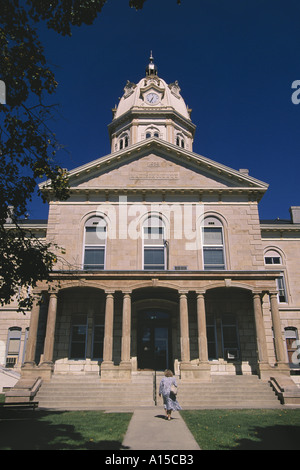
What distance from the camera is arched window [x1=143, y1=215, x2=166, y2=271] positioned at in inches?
882

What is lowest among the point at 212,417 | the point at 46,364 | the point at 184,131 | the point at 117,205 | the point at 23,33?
the point at 212,417

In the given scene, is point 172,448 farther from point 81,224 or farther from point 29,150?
point 81,224

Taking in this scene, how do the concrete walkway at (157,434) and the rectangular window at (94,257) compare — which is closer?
the concrete walkway at (157,434)

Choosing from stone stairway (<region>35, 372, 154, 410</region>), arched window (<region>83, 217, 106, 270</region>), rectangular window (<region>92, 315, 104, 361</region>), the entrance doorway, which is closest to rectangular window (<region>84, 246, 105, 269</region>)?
arched window (<region>83, 217, 106, 270</region>)

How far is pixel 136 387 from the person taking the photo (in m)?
17.0

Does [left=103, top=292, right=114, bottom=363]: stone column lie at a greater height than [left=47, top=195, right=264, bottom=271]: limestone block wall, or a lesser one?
lesser

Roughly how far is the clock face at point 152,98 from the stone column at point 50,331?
29577mm

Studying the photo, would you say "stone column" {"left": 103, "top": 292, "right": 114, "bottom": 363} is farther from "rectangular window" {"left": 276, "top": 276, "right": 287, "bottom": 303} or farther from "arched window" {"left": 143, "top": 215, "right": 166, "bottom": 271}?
"rectangular window" {"left": 276, "top": 276, "right": 287, "bottom": 303}

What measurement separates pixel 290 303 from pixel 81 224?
17.9 metres

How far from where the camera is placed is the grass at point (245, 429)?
26.7 feet

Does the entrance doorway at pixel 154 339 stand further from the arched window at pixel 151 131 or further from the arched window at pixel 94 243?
the arched window at pixel 151 131

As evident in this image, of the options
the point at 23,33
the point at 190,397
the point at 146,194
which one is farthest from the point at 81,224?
the point at 23,33

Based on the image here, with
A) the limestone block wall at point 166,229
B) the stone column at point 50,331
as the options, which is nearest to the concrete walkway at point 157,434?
the stone column at point 50,331

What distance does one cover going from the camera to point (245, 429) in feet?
32.8
